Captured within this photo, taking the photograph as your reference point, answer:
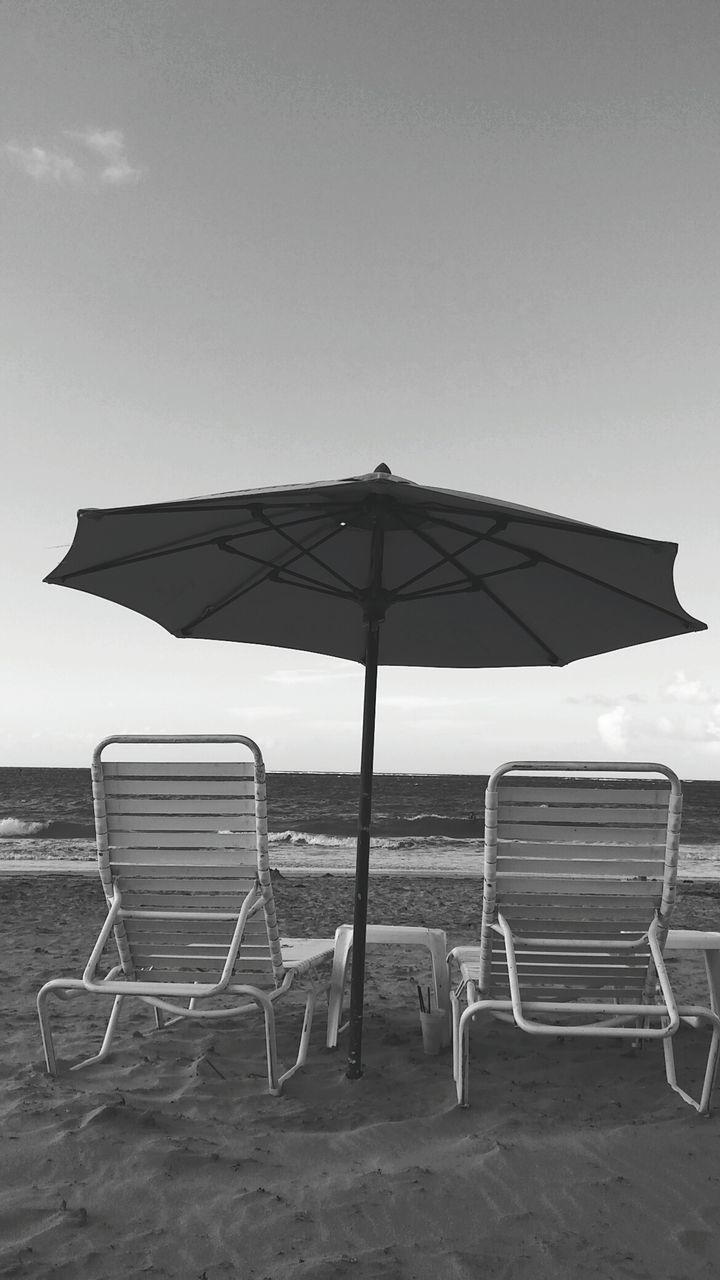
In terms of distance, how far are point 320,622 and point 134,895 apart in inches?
74.8

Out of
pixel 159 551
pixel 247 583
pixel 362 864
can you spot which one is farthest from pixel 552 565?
pixel 159 551

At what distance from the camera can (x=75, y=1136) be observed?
251 centimetres

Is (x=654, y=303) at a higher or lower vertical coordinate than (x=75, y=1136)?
higher

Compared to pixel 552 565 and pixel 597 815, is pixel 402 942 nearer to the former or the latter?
pixel 597 815

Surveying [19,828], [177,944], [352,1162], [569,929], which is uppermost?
[569,929]

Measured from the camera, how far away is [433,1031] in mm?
3369

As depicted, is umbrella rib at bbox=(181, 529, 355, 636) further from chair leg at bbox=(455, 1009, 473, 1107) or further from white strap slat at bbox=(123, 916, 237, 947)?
chair leg at bbox=(455, 1009, 473, 1107)

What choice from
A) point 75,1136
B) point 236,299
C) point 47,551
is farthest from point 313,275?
point 75,1136

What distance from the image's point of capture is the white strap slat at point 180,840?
3.14 m

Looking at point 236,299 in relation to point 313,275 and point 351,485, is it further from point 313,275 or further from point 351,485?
point 351,485

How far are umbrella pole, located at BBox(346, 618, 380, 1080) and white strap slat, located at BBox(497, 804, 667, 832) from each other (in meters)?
0.61

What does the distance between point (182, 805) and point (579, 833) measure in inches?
64.6

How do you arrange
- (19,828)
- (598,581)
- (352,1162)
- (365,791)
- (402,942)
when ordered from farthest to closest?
(19,828) → (598,581) → (402,942) → (365,791) → (352,1162)

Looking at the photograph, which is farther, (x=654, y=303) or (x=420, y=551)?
(x=654, y=303)
